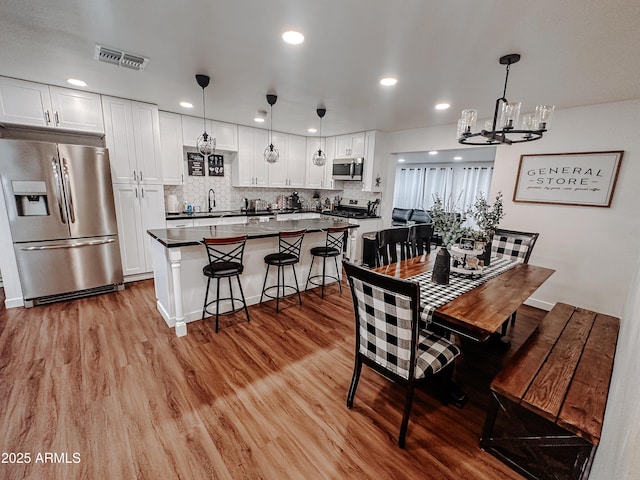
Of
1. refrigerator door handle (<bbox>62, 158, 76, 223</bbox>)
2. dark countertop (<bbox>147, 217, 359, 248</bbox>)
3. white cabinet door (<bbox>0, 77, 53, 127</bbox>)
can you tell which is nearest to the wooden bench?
dark countertop (<bbox>147, 217, 359, 248</bbox>)

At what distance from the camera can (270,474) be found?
1445 mm

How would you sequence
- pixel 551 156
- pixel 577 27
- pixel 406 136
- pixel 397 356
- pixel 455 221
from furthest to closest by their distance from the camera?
1. pixel 406 136
2. pixel 551 156
3. pixel 455 221
4. pixel 577 27
5. pixel 397 356

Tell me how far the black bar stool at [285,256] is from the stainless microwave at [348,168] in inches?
95.0

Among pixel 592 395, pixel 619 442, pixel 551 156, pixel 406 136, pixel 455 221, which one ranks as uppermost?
pixel 406 136

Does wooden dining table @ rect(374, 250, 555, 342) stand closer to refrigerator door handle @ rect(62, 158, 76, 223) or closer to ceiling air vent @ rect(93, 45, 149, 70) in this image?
ceiling air vent @ rect(93, 45, 149, 70)

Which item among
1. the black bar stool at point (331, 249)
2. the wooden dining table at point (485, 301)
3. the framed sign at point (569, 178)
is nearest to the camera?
the wooden dining table at point (485, 301)

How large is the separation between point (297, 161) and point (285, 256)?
11.0 feet

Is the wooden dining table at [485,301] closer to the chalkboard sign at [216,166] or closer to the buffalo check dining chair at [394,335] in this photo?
the buffalo check dining chair at [394,335]

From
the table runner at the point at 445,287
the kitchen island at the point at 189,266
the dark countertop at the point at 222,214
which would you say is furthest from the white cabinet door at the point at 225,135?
the table runner at the point at 445,287

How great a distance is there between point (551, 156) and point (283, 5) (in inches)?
141

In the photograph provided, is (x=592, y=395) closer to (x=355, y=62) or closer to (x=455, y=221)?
(x=455, y=221)

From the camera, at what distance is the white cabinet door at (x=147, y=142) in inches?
147

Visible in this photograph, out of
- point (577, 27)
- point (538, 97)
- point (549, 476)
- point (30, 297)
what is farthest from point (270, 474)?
point (538, 97)

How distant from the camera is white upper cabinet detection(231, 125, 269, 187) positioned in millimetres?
5074
